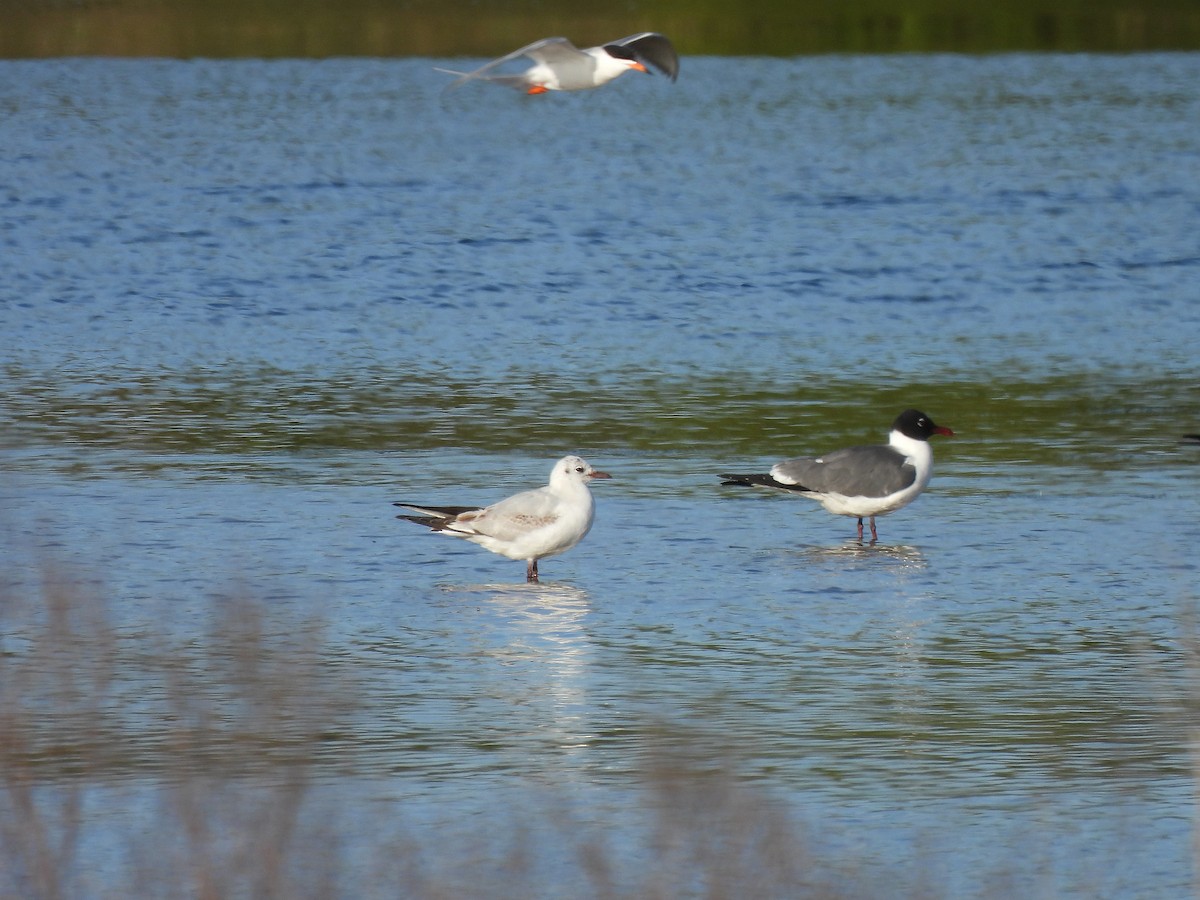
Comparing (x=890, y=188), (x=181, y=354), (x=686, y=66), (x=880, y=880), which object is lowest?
(x=880, y=880)

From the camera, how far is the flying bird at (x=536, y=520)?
988 cm

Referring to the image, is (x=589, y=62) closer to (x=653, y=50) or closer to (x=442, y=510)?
(x=653, y=50)

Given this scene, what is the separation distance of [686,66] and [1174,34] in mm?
13406

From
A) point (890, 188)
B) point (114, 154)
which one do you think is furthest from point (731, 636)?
point (114, 154)

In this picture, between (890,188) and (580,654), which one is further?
(890,188)

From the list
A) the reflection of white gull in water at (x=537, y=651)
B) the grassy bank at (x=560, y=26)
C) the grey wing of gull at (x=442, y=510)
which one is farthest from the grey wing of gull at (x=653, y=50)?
the grassy bank at (x=560, y=26)

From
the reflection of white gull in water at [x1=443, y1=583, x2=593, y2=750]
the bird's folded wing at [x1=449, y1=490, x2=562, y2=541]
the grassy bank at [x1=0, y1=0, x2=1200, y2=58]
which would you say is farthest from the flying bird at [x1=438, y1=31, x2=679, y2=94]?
the grassy bank at [x1=0, y1=0, x2=1200, y2=58]

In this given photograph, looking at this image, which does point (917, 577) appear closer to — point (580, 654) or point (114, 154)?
point (580, 654)

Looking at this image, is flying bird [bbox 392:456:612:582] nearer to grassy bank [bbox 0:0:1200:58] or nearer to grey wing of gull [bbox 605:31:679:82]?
grey wing of gull [bbox 605:31:679:82]

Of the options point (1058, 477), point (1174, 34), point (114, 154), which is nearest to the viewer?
point (1058, 477)

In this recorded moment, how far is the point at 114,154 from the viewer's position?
30141mm

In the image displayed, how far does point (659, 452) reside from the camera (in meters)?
12.9

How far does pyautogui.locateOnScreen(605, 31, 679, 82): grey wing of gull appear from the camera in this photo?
11.9 m

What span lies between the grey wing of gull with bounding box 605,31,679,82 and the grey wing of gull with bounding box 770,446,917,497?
7.54ft
